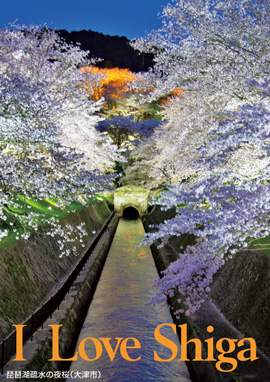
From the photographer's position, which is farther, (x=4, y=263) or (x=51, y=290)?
(x=51, y=290)

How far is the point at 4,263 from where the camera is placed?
8.54 m

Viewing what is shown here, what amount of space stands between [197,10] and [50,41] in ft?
39.8

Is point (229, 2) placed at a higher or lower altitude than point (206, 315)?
higher

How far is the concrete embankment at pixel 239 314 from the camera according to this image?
20.2 ft

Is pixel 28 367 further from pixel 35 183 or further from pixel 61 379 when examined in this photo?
pixel 35 183

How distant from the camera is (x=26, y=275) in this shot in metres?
9.70

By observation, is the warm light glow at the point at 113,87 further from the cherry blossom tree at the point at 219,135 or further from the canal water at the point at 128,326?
the cherry blossom tree at the point at 219,135

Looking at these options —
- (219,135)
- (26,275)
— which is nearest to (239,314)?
(219,135)

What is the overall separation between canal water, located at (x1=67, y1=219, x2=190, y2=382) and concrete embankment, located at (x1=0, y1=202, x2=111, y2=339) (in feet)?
6.58

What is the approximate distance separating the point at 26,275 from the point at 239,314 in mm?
6055

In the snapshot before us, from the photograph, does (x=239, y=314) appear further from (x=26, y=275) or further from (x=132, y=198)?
(x=132, y=198)

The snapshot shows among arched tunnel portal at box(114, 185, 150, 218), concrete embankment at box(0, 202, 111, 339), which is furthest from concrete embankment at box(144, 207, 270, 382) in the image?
arched tunnel portal at box(114, 185, 150, 218)

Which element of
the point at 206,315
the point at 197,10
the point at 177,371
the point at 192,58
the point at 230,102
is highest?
the point at 197,10

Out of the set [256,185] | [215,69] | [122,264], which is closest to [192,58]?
[215,69]
